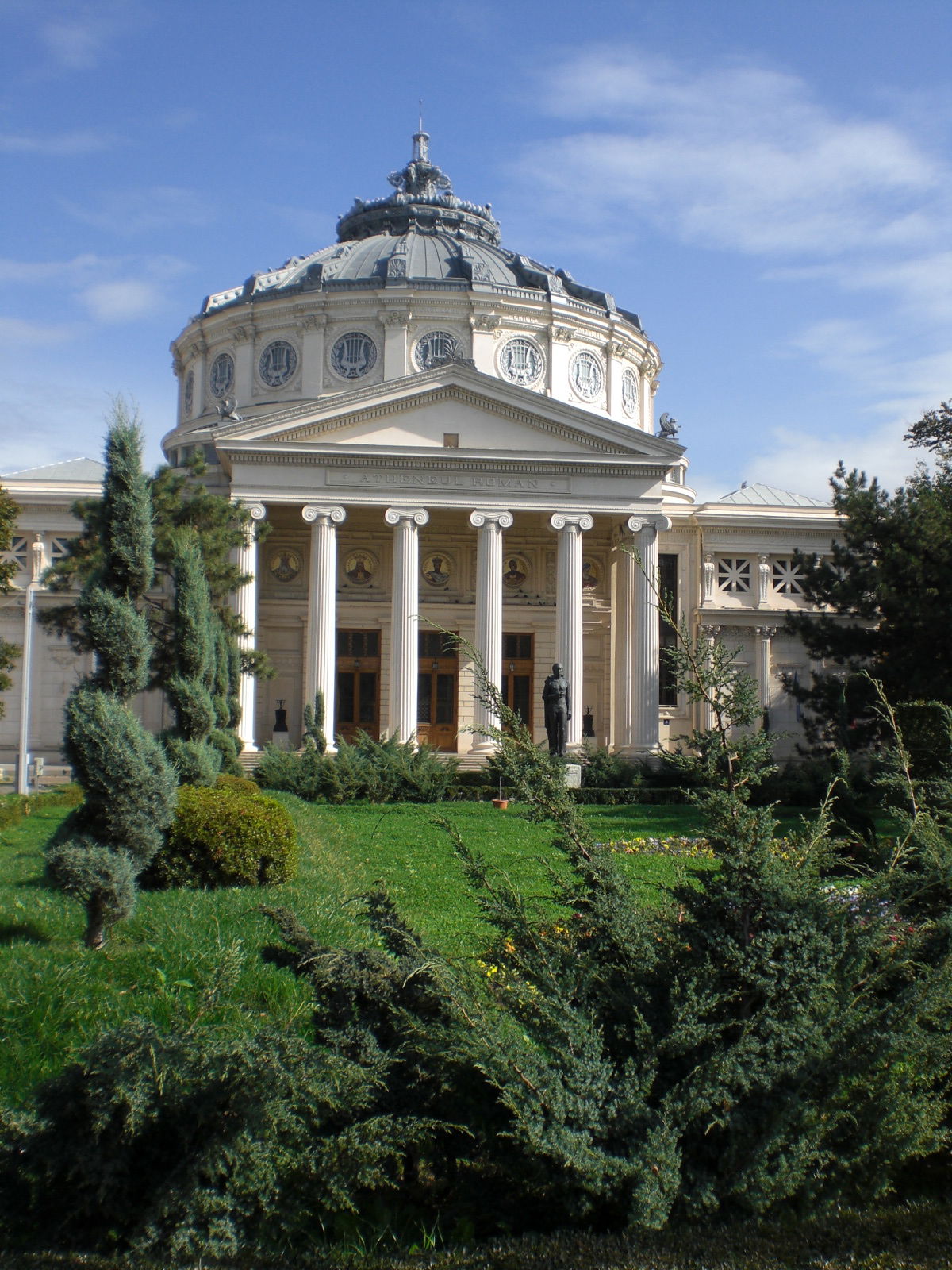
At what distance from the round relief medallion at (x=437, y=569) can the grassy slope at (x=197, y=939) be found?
944 inches

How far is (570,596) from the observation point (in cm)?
3572

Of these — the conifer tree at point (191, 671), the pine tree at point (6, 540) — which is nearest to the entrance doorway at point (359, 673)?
the pine tree at point (6, 540)

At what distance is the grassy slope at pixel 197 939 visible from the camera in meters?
7.51

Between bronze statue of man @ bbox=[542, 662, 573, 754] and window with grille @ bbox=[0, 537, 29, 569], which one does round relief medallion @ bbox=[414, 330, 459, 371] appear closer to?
window with grille @ bbox=[0, 537, 29, 569]

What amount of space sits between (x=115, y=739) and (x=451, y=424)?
2702 centimetres

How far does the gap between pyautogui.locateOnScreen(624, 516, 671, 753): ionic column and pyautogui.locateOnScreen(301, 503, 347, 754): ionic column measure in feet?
30.7

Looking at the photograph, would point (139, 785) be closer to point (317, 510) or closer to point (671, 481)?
point (317, 510)

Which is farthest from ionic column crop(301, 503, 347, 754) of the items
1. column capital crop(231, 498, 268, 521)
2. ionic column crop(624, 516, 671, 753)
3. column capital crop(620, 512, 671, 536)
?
ionic column crop(624, 516, 671, 753)

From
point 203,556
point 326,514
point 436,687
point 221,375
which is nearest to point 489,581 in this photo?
point 326,514

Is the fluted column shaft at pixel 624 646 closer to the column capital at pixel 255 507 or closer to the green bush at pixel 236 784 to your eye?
the column capital at pixel 255 507

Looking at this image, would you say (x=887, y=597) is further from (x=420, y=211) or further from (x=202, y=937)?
(x=420, y=211)

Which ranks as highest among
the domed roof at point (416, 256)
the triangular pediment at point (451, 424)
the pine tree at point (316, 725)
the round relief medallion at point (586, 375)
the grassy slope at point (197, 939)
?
the domed roof at point (416, 256)

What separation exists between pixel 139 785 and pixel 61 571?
1997cm

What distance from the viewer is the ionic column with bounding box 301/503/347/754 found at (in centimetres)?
3416
